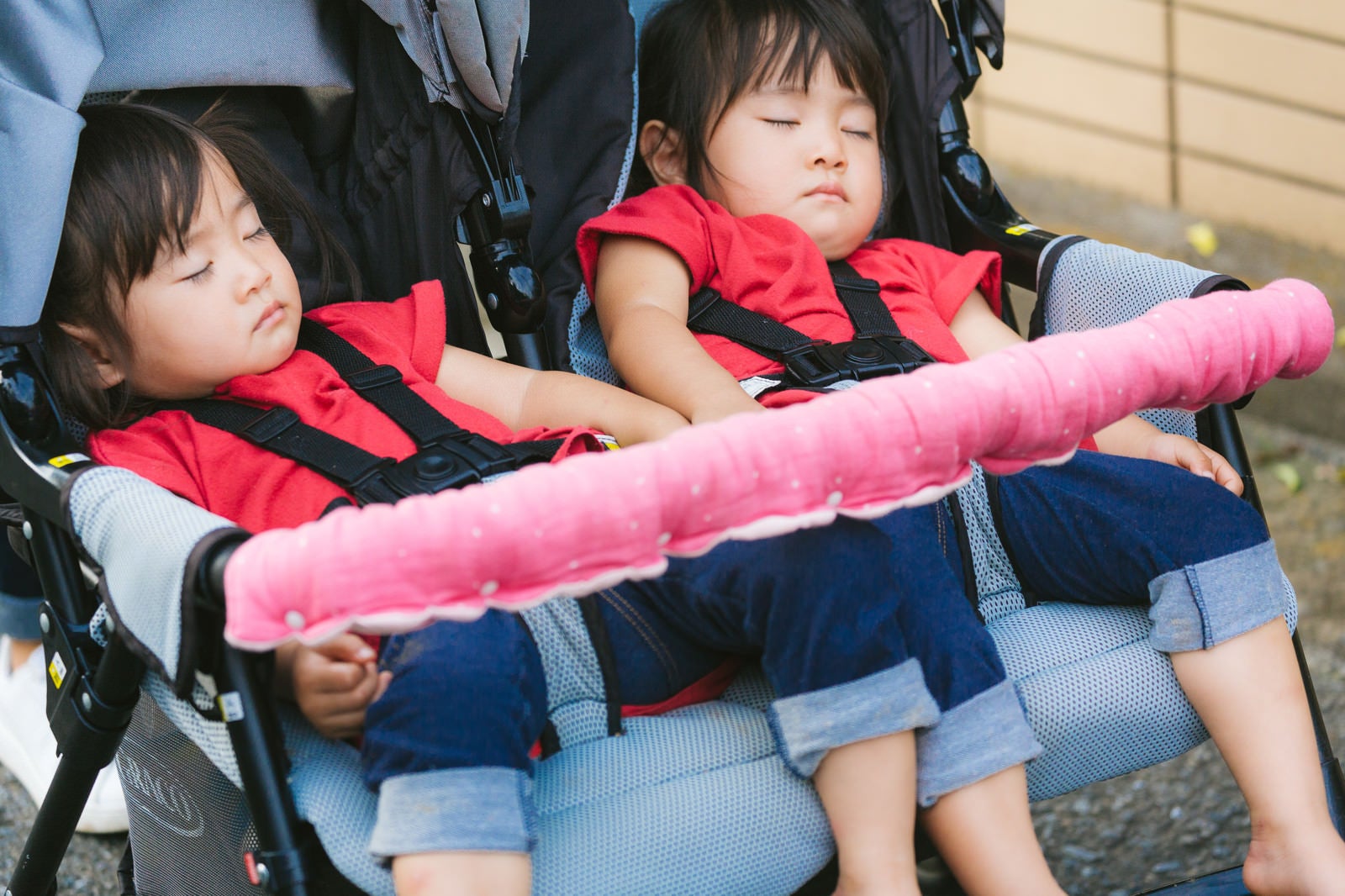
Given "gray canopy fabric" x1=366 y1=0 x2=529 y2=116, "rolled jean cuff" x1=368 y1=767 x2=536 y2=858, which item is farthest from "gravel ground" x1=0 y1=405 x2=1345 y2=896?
"gray canopy fabric" x1=366 y1=0 x2=529 y2=116

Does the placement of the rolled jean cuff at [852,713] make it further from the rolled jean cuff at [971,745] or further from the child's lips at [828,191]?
the child's lips at [828,191]

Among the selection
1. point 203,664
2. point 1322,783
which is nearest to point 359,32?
point 203,664

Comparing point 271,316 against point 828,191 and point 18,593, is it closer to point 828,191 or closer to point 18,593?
point 828,191

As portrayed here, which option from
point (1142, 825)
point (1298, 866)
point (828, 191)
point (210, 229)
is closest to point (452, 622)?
point (210, 229)

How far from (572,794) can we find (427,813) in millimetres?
154

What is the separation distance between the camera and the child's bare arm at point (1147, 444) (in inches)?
60.7

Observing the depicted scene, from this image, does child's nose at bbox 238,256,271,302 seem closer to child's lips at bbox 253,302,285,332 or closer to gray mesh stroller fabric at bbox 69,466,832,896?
child's lips at bbox 253,302,285,332

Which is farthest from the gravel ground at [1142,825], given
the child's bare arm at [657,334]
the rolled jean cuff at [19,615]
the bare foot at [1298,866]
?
the child's bare arm at [657,334]

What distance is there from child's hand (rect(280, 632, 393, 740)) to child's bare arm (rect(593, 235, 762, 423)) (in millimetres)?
476

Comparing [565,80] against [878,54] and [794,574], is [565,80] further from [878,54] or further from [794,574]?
[794,574]

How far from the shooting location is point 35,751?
81.4 inches

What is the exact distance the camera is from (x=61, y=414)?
1.38 metres

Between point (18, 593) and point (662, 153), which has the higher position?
point (662, 153)

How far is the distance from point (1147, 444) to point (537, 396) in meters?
0.67
